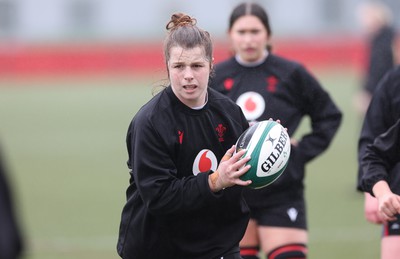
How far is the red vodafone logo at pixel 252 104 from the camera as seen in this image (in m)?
6.54

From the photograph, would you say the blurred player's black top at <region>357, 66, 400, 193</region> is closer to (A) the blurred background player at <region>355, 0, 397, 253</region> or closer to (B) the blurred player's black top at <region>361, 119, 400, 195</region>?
(B) the blurred player's black top at <region>361, 119, 400, 195</region>

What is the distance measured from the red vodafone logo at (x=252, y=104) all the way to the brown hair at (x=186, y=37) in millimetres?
1522

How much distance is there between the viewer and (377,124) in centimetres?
585

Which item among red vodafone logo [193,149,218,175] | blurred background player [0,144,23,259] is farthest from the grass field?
red vodafone logo [193,149,218,175]

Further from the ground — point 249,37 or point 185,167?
point 249,37

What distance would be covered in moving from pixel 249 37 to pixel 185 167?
182 centimetres

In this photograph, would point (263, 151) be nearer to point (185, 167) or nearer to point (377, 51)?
point (185, 167)

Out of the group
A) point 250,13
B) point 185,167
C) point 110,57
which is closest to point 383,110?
point 250,13

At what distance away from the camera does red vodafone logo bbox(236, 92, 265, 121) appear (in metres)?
6.54

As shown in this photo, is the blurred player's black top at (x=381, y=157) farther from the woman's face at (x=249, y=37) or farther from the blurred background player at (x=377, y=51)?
the blurred background player at (x=377, y=51)

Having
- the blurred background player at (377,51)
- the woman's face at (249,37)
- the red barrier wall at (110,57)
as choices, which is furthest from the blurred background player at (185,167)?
the red barrier wall at (110,57)

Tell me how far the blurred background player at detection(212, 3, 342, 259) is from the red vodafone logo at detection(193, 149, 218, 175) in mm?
1343

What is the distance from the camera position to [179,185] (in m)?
4.91

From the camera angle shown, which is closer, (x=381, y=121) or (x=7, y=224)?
(x=7, y=224)
